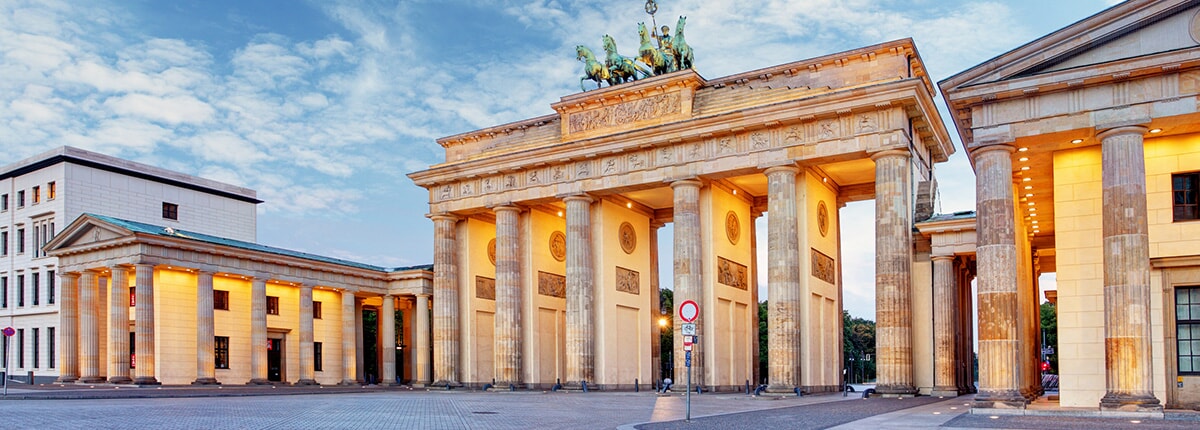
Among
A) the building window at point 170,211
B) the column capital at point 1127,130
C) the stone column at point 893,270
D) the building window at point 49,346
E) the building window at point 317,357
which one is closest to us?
the column capital at point 1127,130

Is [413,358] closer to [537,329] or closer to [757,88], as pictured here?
[537,329]

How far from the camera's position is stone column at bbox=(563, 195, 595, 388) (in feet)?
163

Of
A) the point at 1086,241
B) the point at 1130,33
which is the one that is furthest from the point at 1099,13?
the point at 1086,241

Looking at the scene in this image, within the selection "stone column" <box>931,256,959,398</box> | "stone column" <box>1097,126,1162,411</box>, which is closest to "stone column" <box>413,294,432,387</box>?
"stone column" <box>931,256,959,398</box>

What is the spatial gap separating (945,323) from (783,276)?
676 cm

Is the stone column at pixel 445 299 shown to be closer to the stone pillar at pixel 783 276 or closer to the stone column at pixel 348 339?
the stone column at pixel 348 339

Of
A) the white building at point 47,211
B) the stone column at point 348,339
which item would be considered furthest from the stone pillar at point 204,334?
the white building at point 47,211

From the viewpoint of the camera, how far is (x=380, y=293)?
63.3 m

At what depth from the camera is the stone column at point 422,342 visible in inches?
2395

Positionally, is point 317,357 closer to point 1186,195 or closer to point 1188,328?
Answer: point 1188,328

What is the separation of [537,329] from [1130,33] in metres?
35.6

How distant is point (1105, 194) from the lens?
2398 centimetres

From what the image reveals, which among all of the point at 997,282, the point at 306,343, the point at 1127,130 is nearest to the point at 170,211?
the point at 306,343

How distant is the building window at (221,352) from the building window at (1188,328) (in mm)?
45636
